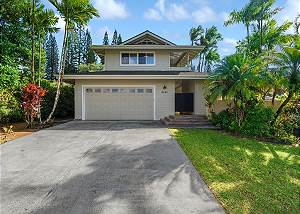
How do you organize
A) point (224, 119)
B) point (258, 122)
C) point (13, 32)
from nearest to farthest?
1. point (258, 122)
2. point (224, 119)
3. point (13, 32)

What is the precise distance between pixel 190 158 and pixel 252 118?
5.58m

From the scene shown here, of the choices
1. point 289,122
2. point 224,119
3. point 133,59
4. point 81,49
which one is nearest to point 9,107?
point 133,59

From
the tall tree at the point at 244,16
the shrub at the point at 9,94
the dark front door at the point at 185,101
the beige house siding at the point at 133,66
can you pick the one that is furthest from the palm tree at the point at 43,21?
the tall tree at the point at 244,16

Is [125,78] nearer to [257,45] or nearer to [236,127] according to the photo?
[236,127]

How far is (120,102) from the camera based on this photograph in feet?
53.2

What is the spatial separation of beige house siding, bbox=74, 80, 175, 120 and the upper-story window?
252cm

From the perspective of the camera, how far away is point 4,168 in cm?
618

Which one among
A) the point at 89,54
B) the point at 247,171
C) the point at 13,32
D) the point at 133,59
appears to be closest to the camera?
the point at 247,171

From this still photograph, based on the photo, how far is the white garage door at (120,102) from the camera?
16156 millimetres

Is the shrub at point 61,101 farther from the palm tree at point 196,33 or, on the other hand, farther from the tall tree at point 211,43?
the palm tree at point 196,33

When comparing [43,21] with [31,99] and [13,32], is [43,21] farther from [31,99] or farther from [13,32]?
[31,99]

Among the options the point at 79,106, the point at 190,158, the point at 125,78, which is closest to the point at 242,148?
the point at 190,158

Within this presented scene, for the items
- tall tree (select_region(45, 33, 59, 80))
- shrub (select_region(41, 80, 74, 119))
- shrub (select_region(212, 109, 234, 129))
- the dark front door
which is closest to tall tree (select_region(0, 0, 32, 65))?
shrub (select_region(41, 80, 74, 119))

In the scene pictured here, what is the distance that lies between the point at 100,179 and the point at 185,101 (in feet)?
38.8
